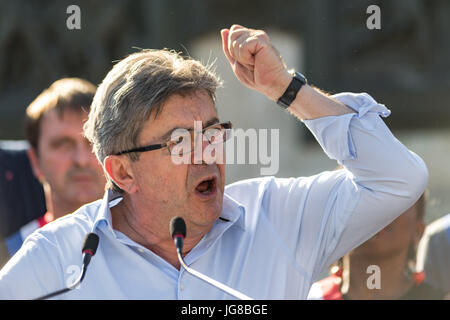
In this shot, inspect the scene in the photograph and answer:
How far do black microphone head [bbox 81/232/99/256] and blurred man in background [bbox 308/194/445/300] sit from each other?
1.02 meters

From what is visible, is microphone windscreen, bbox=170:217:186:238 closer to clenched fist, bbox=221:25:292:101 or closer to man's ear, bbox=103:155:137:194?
man's ear, bbox=103:155:137:194

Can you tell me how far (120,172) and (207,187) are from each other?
0.90 ft

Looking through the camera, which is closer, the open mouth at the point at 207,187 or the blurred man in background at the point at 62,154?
the open mouth at the point at 207,187

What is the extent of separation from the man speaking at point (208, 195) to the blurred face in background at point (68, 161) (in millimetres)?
1021

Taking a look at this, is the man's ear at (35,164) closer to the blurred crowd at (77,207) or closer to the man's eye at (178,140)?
the blurred crowd at (77,207)

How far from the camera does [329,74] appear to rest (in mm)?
6137

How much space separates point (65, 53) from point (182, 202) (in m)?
4.64

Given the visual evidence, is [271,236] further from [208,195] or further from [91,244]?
[91,244]

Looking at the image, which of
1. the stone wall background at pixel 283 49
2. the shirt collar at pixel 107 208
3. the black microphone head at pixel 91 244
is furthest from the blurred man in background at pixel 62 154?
the stone wall background at pixel 283 49

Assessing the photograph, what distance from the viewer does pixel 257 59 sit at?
2.16 metres

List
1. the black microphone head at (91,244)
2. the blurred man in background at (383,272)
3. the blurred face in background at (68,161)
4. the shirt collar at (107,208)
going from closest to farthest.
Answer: the black microphone head at (91,244) → the shirt collar at (107,208) → the blurred man in background at (383,272) → the blurred face in background at (68,161)

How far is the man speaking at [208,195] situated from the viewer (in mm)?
2145

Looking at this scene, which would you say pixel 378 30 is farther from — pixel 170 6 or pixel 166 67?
pixel 166 67

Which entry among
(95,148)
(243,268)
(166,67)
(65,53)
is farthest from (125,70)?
(65,53)
